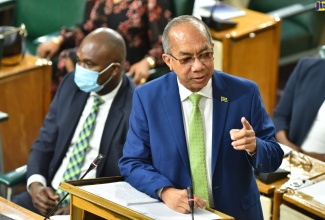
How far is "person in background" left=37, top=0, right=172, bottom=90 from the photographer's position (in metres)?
5.23

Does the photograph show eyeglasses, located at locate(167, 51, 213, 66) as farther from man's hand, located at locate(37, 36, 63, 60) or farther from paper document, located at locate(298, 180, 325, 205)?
man's hand, located at locate(37, 36, 63, 60)

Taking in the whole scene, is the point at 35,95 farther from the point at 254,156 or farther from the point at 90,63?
the point at 254,156

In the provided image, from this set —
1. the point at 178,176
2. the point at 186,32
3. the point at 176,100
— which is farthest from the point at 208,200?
the point at 186,32

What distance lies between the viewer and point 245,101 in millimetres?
3057

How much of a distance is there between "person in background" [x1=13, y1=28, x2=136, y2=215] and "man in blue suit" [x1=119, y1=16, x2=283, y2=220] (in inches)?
35.6

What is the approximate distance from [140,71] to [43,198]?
1.40m

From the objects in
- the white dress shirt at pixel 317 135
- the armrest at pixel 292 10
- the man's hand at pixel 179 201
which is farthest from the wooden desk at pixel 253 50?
the man's hand at pixel 179 201

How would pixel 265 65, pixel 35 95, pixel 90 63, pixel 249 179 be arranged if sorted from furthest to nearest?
pixel 265 65 < pixel 35 95 < pixel 90 63 < pixel 249 179

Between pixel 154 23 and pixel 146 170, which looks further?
pixel 154 23

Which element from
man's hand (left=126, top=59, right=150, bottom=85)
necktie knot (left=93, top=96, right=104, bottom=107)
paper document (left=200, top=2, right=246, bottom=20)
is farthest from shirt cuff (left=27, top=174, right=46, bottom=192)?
paper document (left=200, top=2, right=246, bottom=20)

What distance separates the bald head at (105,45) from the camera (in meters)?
4.09

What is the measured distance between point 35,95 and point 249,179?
2451 mm

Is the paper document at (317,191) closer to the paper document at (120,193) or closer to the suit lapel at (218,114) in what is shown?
the suit lapel at (218,114)

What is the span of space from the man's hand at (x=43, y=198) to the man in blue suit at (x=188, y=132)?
0.98 meters
